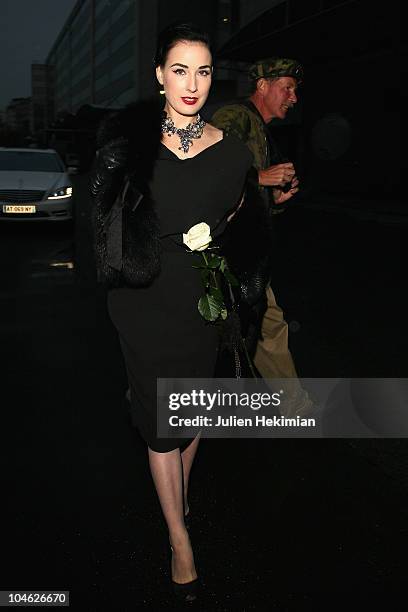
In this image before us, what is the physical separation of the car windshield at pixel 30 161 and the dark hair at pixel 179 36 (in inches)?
432

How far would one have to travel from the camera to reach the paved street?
2396 mm

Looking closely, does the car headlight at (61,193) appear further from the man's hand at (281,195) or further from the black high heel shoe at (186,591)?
the black high heel shoe at (186,591)

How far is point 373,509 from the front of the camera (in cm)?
291

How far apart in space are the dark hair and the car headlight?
32.4 ft

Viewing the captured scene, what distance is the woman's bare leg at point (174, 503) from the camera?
2383mm

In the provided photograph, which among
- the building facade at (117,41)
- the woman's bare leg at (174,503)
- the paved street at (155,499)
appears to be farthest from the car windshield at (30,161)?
the building facade at (117,41)

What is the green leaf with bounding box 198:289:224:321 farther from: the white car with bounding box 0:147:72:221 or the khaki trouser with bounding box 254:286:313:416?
the white car with bounding box 0:147:72:221

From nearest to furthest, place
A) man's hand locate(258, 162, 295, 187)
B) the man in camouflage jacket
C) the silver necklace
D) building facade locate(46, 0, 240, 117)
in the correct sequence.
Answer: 1. the silver necklace
2. man's hand locate(258, 162, 295, 187)
3. the man in camouflage jacket
4. building facade locate(46, 0, 240, 117)

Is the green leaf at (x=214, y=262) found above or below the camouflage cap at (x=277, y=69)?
below

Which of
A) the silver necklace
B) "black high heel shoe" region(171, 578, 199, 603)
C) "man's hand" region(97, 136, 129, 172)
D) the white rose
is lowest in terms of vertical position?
"black high heel shoe" region(171, 578, 199, 603)

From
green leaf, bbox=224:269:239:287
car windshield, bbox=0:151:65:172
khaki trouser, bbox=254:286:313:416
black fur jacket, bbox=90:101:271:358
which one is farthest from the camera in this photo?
car windshield, bbox=0:151:65:172

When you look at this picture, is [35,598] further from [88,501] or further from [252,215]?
[252,215]

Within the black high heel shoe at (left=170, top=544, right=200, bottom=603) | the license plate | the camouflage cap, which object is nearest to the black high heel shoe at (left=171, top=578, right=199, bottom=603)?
the black high heel shoe at (left=170, top=544, right=200, bottom=603)

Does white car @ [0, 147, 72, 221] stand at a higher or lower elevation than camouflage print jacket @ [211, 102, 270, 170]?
lower
